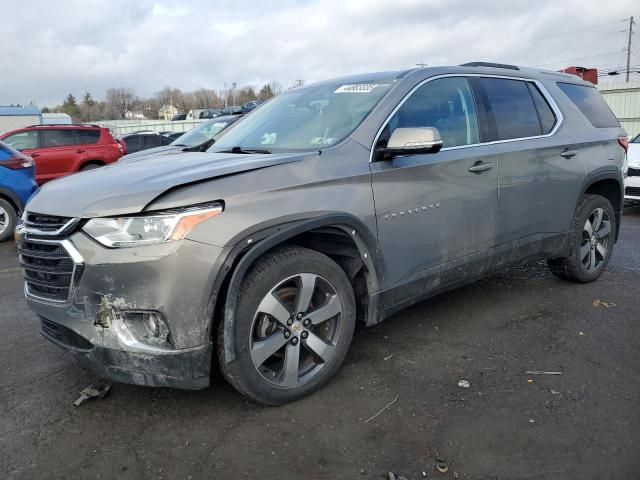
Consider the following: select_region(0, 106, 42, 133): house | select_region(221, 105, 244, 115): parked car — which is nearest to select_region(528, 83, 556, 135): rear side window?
select_region(221, 105, 244, 115): parked car

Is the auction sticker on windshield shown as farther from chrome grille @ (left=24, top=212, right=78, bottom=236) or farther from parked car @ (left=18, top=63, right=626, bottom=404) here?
chrome grille @ (left=24, top=212, right=78, bottom=236)

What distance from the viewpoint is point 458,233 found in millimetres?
3615

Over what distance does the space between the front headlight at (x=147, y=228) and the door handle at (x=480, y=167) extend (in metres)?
1.99

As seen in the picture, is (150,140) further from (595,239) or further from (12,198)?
(595,239)

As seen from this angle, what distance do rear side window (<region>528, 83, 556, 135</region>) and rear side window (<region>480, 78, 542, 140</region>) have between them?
5 cm

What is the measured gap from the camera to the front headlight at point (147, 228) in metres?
2.48

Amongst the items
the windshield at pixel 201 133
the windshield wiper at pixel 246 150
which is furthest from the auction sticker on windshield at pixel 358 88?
the windshield at pixel 201 133

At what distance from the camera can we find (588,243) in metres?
4.93

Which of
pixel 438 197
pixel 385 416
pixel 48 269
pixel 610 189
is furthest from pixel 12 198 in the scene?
pixel 610 189

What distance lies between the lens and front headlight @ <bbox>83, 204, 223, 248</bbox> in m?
2.48

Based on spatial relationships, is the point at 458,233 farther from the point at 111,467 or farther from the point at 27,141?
the point at 27,141

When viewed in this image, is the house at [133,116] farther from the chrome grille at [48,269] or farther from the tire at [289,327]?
the tire at [289,327]

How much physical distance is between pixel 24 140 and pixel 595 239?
12.1 meters

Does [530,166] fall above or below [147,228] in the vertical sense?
above
